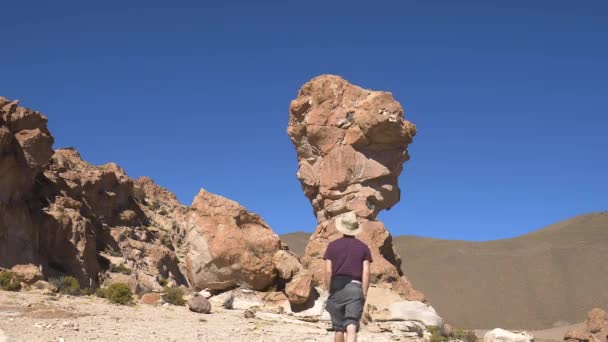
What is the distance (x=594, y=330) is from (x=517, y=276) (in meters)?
62.6

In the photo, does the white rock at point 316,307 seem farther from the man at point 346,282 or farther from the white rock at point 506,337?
the man at point 346,282

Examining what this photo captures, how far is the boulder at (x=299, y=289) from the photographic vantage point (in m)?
18.0

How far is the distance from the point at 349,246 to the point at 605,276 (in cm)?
8208

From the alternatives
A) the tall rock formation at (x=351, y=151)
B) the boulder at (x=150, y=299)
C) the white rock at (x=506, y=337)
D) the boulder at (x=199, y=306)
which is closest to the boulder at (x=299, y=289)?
the boulder at (x=199, y=306)

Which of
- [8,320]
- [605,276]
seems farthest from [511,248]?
[8,320]

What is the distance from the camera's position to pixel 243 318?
1598 cm

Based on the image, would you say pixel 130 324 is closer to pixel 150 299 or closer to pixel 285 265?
pixel 150 299

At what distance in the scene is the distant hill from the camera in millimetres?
74375

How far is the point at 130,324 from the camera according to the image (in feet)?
41.2

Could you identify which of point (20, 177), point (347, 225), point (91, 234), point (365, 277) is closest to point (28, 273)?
point (20, 177)

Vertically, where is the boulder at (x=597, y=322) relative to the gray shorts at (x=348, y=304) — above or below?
above

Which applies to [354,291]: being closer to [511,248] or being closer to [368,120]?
[368,120]

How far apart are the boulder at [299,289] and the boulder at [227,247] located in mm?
1099

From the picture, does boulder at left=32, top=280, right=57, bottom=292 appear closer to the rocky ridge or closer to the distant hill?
the rocky ridge
